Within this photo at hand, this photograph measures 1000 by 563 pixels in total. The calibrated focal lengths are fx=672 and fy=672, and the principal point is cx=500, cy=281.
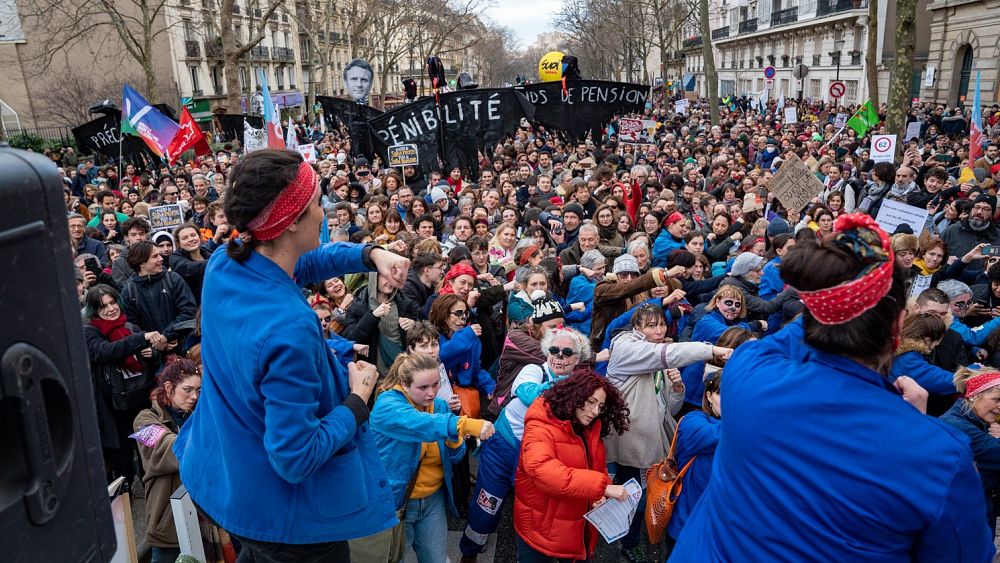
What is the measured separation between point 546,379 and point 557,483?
82 cm

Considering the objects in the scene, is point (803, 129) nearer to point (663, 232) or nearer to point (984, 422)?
point (663, 232)

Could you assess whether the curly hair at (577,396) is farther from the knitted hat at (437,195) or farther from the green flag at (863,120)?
the green flag at (863,120)

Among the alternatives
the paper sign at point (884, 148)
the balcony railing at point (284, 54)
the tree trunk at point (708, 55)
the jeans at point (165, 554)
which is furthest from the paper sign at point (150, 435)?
the balcony railing at point (284, 54)

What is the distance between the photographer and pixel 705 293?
6152 mm

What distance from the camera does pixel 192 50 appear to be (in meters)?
43.1

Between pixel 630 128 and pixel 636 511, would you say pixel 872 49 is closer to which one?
pixel 630 128

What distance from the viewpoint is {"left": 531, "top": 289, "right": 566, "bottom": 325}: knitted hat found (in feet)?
15.7

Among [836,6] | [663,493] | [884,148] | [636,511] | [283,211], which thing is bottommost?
[636,511]

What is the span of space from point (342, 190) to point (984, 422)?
894cm

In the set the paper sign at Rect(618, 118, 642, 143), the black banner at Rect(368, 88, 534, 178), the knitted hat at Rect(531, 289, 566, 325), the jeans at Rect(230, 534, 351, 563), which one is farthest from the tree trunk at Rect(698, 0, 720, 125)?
the jeans at Rect(230, 534, 351, 563)

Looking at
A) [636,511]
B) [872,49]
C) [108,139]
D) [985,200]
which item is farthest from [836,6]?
[636,511]

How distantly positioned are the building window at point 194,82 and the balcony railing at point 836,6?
40.7 metres

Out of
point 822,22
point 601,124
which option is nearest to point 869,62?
point 601,124

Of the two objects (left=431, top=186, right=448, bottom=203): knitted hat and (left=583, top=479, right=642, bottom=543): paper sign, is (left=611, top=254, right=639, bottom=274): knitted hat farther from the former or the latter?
(left=431, top=186, right=448, bottom=203): knitted hat
